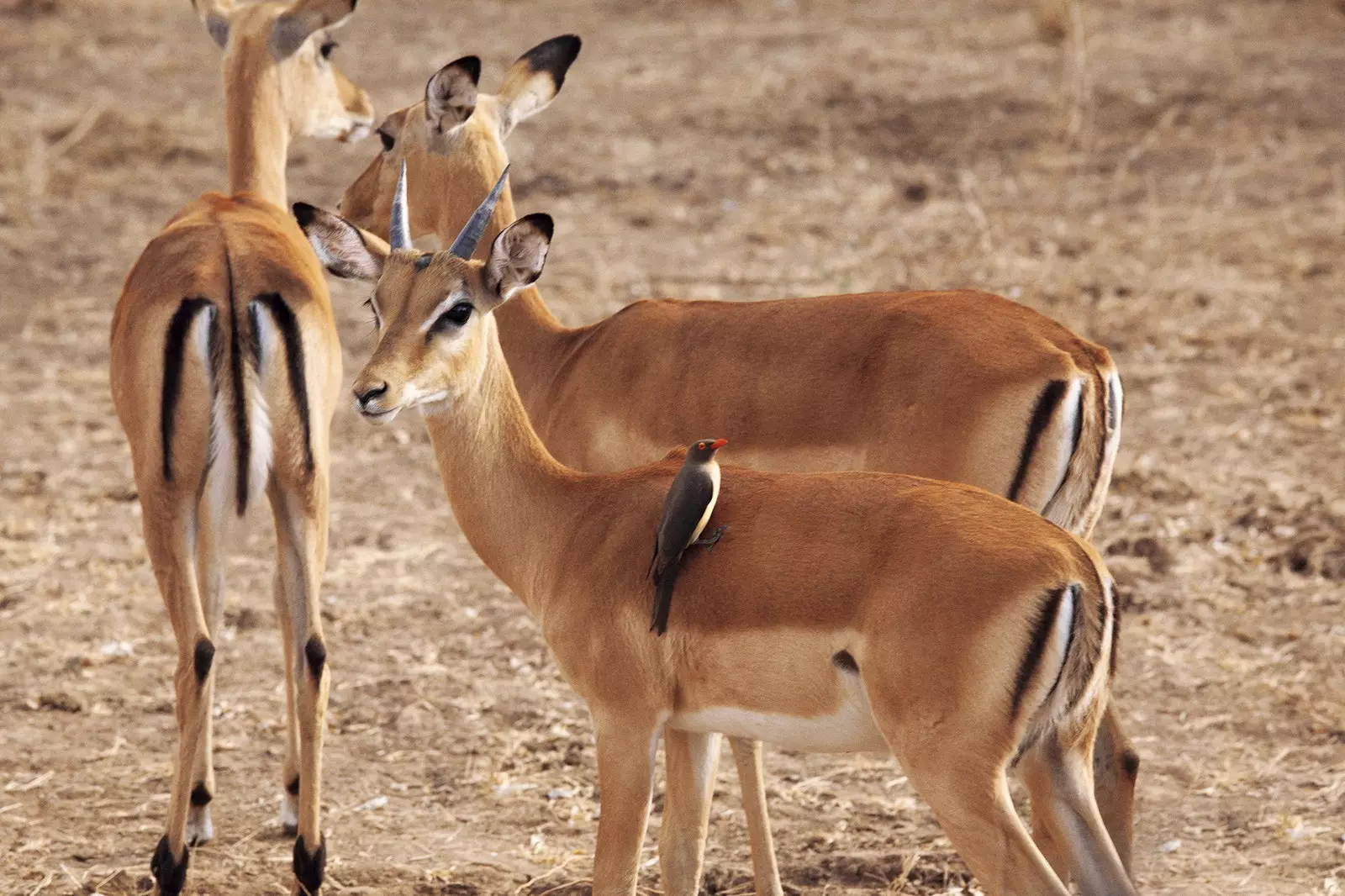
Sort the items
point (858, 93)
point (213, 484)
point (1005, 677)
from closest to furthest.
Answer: point (1005, 677)
point (213, 484)
point (858, 93)

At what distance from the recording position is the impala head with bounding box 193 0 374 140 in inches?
266

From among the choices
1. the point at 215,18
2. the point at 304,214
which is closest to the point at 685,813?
the point at 304,214

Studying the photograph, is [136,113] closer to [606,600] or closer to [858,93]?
[858,93]

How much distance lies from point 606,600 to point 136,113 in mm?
9731

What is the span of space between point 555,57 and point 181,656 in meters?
2.56

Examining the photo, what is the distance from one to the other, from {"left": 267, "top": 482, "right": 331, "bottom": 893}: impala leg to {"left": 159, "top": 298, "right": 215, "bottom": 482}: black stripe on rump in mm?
317

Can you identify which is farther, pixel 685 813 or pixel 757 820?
pixel 757 820

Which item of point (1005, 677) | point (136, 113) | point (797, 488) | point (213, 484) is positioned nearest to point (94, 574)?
point (213, 484)

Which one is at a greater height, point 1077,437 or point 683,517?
point 683,517

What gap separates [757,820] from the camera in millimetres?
4949

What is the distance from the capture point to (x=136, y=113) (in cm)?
1291

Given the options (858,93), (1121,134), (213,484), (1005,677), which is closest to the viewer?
(1005,677)

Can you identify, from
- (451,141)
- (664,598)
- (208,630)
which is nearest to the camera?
(664,598)

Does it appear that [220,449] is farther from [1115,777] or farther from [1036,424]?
[1115,777]
